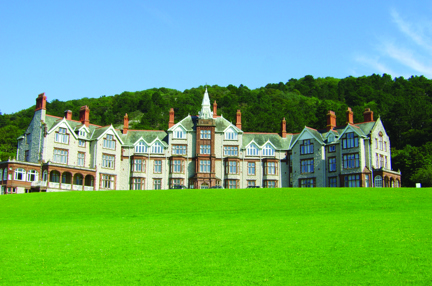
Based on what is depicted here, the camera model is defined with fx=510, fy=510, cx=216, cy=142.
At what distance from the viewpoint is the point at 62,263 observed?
23.4 meters

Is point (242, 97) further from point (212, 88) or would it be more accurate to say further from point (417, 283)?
point (417, 283)

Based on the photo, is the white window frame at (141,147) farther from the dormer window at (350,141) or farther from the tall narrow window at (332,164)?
the dormer window at (350,141)

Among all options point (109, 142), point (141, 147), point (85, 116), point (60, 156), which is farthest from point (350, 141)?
point (60, 156)

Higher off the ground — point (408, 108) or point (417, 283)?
point (408, 108)

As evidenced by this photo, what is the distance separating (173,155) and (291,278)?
5317cm

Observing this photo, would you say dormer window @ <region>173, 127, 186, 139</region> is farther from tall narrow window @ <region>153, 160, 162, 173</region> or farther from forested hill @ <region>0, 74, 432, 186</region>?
forested hill @ <region>0, 74, 432, 186</region>

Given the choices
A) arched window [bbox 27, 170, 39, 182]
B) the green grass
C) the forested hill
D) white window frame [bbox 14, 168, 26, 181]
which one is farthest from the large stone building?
the green grass

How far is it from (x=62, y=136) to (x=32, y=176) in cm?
676

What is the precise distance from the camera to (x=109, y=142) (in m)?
72.1

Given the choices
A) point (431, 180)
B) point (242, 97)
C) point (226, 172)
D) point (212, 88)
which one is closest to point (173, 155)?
point (226, 172)

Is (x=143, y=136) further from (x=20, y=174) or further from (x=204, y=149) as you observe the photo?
(x=20, y=174)

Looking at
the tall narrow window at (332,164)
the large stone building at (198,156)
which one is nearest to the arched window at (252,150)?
the large stone building at (198,156)

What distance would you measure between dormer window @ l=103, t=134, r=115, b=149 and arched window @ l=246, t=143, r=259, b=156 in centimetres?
1946

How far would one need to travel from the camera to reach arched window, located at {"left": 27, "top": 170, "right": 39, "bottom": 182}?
65.1 meters
